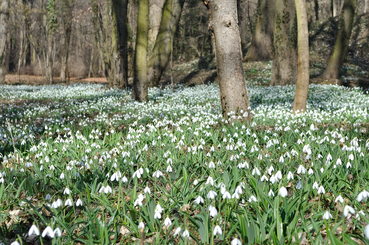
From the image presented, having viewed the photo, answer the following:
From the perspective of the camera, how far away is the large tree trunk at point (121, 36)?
1616cm

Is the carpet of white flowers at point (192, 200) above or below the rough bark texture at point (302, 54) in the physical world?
below

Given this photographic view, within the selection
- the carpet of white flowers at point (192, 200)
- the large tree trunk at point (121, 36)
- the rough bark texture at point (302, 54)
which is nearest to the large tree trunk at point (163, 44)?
the large tree trunk at point (121, 36)

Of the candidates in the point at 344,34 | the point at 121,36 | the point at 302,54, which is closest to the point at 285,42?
the point at 344,34

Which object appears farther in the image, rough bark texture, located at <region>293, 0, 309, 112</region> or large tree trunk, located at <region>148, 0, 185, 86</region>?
large tree trunk, located at <region>148, 0, 185, 86</region>

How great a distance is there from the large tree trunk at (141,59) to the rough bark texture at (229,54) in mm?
5090

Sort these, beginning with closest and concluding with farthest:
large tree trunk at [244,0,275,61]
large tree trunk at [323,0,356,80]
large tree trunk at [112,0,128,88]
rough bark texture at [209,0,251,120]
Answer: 1. rough bark texture at [209,0,251,120]
2. large tree trunk at [323,0,356,80]
3. large tree trunk at [112,0,128,88]
4. large tree trunk at [244,0,275,61]

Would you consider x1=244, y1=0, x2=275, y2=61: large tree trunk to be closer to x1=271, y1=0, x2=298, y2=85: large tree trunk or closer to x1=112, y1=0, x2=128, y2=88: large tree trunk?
x1=271, y1=0, x2=298, y2=85: large tree trunk

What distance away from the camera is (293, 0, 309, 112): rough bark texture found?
7129mm

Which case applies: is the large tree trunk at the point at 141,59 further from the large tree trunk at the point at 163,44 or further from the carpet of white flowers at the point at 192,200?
the carpet of white flowers at the point at 192,200

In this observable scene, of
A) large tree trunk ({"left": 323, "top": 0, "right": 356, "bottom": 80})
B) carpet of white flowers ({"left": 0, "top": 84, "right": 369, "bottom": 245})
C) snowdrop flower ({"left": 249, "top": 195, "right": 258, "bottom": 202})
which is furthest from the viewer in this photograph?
large tree trunk ({"left": 323, "top": 0, "right": 356, "bottom": 80})

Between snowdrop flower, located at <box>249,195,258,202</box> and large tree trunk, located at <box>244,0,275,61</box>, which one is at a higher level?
large tree trunk, located at <box>244,0,275,61</box>

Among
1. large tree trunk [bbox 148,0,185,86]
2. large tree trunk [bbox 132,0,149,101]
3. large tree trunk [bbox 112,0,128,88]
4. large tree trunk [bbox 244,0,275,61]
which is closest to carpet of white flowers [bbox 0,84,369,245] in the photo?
large tree trunk [bbox 132,0,149,101]

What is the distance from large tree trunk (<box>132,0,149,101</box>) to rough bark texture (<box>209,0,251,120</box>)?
16.7 feet

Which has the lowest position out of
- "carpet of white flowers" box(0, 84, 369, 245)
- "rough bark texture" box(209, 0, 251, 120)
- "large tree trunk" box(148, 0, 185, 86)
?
"carpet of white flowers" box(0, 84, 369, 245)
